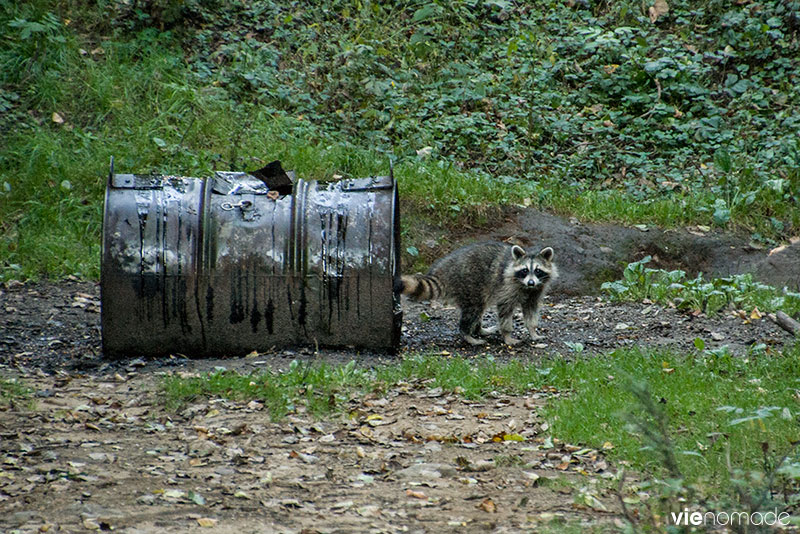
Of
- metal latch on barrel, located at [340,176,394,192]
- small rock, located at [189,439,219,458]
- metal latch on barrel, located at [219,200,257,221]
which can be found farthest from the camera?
metal latch on barrel, located at [340,176,394,192]

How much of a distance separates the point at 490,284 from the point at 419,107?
15.6 feet

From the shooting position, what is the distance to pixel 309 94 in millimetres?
10992

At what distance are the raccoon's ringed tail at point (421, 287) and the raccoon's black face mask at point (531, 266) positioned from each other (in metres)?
0.60

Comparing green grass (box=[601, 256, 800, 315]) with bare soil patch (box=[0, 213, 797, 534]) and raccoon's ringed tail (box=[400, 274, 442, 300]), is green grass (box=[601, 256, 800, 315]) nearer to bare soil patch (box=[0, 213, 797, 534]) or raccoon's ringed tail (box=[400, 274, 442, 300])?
bare soil patch (box=[0, 213, 797, 534])

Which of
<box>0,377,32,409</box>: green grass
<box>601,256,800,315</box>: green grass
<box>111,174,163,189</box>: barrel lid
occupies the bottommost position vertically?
<box>0,377,32,409</box>: green grass

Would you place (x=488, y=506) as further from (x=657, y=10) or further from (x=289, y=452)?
(x=657, y=10)

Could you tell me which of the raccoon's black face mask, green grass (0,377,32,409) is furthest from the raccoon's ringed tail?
green grass (0,377,32,409)

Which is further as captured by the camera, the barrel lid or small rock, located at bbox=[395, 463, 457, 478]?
the barrel lid

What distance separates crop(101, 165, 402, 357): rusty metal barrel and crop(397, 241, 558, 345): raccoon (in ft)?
2.40

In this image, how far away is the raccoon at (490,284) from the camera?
6699mm

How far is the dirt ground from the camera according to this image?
356cm

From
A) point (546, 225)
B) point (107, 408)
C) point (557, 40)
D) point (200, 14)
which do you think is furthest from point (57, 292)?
point (557, 40)

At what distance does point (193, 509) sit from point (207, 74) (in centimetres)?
818

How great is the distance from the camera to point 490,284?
6805 millimetres
